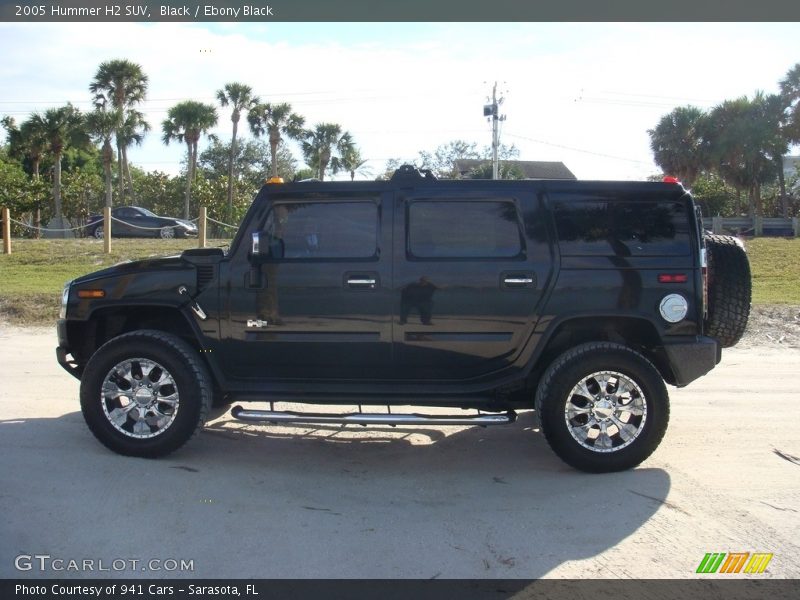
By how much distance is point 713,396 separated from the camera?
7.58 metres

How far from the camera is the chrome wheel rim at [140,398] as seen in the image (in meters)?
5.55

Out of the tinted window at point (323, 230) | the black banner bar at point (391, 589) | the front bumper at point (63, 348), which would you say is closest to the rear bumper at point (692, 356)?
the black banner bar at point (391, 589)

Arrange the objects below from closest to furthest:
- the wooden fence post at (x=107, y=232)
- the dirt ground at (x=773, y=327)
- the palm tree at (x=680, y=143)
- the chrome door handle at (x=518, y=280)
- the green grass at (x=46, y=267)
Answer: the chrome door handle at (x=518, y=280) < the dirt ground at (x=773, y=327) < the green grass at (x=46, y=267) < the wooden fence post at (x=107, y=232) < the palm tree at (x=680, y=143)

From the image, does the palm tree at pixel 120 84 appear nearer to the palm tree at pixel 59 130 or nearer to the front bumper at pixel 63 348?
the palm tree at pixel 59 130

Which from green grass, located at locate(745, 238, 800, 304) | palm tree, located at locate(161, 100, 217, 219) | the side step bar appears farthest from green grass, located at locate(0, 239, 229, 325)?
palm tree, located at locate(161, 100, 217, 219)

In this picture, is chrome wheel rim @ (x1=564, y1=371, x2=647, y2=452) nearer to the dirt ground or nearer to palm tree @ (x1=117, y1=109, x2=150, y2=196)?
the dirt ground

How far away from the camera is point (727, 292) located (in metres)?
5.71

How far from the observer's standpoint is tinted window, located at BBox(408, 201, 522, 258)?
5.53m

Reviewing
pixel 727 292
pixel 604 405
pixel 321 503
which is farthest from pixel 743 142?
pixel 321 503

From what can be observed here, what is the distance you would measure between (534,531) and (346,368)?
1765 mm

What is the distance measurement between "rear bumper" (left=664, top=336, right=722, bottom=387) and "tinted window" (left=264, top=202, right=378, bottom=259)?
2.16 metres

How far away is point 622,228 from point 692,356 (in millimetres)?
990

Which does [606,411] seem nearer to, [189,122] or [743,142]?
[189,122]

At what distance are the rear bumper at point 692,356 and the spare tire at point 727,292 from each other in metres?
0.29
